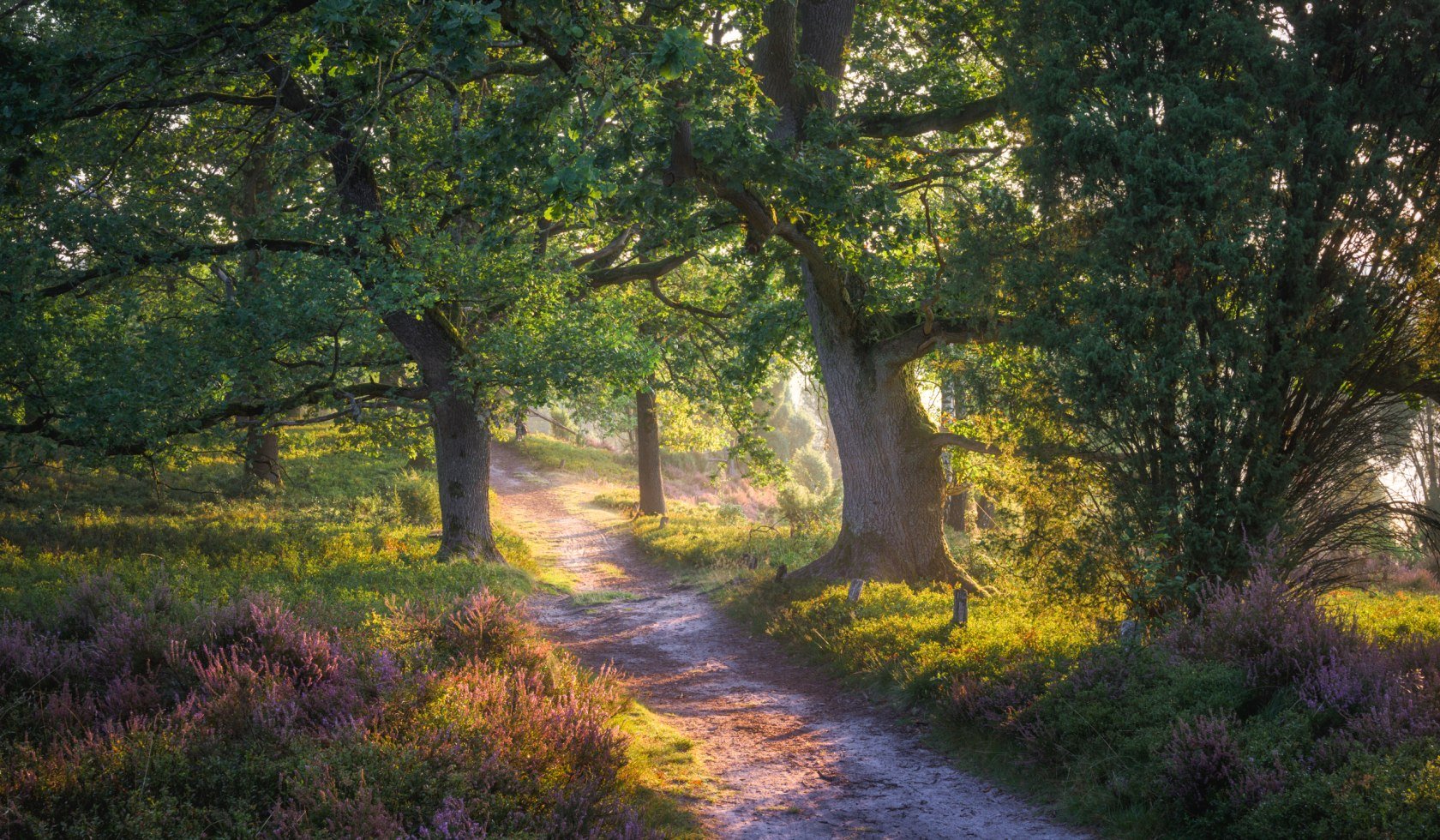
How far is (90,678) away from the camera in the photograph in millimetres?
6074

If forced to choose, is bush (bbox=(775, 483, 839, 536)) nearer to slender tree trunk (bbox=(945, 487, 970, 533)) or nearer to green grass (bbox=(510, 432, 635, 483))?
slender tree trunk (bbox=(945, 487, 970, 533))

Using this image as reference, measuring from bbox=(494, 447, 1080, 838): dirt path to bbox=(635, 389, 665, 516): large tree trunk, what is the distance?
34.9 ft

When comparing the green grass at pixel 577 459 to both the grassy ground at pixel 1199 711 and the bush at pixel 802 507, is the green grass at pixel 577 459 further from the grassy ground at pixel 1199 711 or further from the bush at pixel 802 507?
the grassy ground at pixel 1199 711

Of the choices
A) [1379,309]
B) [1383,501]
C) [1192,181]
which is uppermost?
[1192,181]

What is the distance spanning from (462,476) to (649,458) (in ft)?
38.7

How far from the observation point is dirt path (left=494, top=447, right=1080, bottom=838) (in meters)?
6.32

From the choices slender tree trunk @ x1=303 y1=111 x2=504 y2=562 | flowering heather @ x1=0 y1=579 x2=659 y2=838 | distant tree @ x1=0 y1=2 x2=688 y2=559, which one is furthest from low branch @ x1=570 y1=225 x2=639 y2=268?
flowering heather @ x1=0 y1=579 x2=659 y2=838

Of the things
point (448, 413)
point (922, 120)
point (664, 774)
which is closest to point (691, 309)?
point (448, 413)

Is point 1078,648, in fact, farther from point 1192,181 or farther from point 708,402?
point 708,402

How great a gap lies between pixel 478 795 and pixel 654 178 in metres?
7.50

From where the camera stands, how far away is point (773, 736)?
8.52m

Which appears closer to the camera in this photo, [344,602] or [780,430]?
[344,602]

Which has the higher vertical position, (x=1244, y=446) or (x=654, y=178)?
(x=654, y=178)

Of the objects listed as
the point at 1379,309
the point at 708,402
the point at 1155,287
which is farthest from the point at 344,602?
the point at 708,402
